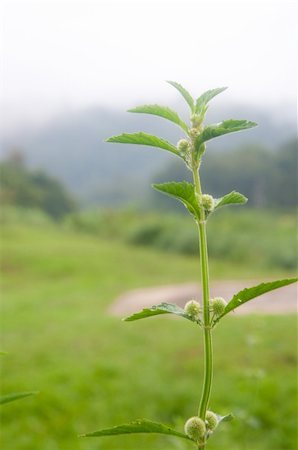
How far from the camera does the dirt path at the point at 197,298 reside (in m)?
10.7

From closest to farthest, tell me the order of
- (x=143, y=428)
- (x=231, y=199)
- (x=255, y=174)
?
1. (x=143, y=428)
2. (x=231, y=199)
3. (x=255, y=174)

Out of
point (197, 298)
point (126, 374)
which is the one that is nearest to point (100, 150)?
point (197, 298)

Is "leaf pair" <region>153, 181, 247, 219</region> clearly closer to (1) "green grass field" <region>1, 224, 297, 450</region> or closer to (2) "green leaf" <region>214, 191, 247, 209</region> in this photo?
(2) "green leaf" <region>214, 191, 247, 209</region>

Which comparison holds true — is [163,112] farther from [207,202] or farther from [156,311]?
[156,311]

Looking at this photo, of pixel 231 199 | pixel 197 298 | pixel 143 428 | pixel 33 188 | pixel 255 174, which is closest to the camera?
pixel 143 428

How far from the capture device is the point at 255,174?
41.2 metres

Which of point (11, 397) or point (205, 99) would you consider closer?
point (11, 397)

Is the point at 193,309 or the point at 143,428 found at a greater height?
the point at 193,309

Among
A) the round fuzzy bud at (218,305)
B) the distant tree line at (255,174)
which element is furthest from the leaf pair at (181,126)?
the distant tree line at (255,174)

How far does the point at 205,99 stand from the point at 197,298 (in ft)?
36.0

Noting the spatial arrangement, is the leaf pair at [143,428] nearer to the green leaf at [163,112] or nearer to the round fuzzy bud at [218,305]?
the round fuzzy bud at [218,305]

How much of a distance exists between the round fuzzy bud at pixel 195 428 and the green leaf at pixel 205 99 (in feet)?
1.44

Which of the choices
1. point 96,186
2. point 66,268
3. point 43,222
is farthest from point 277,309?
point 96,186

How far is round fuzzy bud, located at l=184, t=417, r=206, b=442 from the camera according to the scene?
70 centimetres
